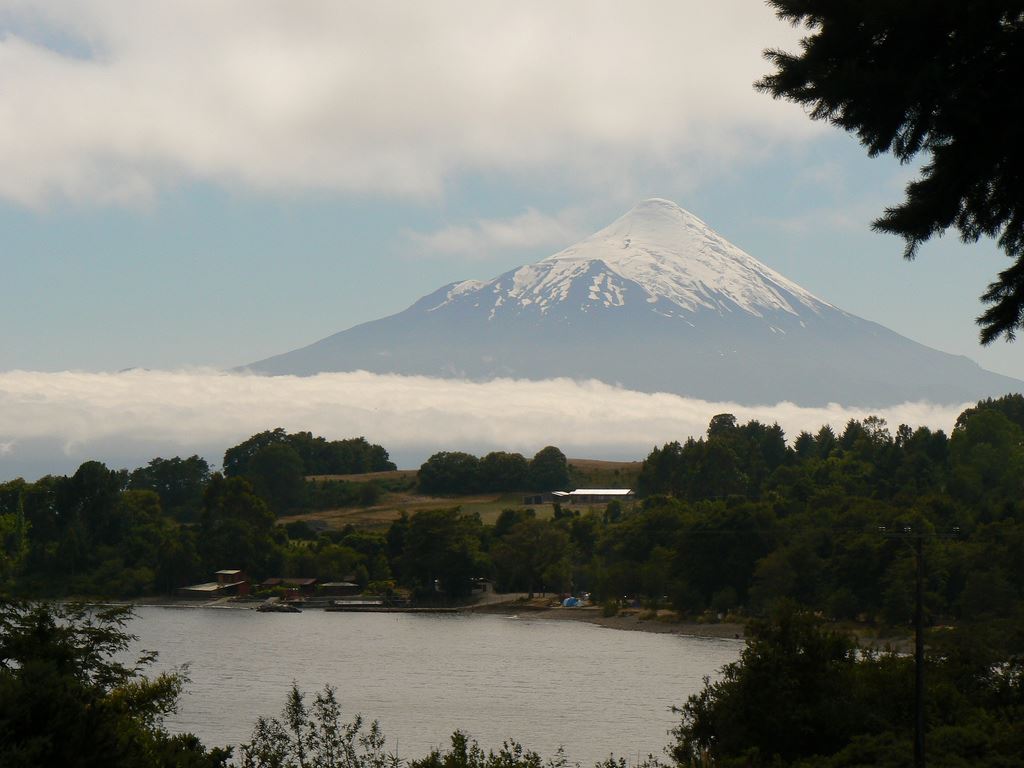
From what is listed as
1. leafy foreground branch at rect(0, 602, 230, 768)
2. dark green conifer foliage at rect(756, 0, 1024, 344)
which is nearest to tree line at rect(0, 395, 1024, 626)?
leafy foreground branch at rect(0, 602, 230, 768)

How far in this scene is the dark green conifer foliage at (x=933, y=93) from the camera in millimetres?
12617

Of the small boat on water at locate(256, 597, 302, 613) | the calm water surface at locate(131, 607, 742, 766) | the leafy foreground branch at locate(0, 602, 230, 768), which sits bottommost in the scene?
the calm water surface at locate(131, 607, 742, 766)

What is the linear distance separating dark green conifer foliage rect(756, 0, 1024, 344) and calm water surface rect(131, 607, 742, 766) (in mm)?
37441

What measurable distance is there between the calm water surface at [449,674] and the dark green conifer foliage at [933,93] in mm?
37441

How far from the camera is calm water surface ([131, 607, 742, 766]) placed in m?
54.8

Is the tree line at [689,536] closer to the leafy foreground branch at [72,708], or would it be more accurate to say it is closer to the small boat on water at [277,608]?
the small boat on water at [277,608]

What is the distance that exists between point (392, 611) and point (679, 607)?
1128 inches

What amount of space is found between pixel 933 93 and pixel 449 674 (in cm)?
6472

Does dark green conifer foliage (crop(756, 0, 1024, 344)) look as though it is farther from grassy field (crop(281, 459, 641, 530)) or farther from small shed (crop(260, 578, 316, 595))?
grassy field (crop(281, 459, 641, 530))

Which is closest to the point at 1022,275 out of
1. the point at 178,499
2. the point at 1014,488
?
the point at 1014,488

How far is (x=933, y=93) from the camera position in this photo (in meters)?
12.7

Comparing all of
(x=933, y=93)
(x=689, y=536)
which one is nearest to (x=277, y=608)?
(x=689, y=536)

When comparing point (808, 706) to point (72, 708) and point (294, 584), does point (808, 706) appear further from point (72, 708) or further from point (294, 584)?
point (294, 584)

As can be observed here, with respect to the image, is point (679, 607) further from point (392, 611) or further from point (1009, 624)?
point (1009, 624)
